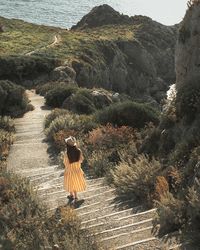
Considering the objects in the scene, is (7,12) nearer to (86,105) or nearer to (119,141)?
(86,105)

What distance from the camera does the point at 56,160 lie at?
62.8 feet

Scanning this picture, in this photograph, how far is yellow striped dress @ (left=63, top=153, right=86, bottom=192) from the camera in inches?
535

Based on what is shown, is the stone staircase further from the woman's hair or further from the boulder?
the boulder

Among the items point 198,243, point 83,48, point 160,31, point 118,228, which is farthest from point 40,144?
point 160,31

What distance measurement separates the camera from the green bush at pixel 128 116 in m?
21.5

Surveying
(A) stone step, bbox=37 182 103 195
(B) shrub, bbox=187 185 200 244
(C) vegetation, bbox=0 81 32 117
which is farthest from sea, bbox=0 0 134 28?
(B) shrub, bbox=187 185 200 244

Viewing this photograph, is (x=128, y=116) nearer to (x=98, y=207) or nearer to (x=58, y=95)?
(x=98, y=207)

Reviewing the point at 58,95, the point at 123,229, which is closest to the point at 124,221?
the point at 123,229

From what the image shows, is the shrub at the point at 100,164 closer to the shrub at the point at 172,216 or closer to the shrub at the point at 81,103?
the shrub at the point at 172,216

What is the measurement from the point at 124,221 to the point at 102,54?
198ft

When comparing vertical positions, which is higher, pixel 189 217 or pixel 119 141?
pixel 189 217

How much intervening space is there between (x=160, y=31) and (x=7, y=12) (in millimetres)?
73286

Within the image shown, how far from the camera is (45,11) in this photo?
552 ft

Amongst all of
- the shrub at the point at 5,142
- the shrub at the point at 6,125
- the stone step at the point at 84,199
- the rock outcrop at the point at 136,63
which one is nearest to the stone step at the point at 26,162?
the shrub at the point at 5,142
